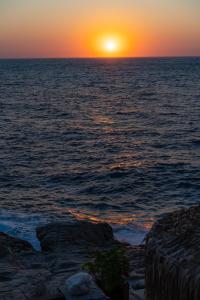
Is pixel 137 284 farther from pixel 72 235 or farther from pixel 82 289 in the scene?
pixel 72 235

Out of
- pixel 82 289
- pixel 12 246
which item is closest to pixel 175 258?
pixel 82 289

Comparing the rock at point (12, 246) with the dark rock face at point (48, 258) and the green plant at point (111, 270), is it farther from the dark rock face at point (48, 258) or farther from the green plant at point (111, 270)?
the green plant at point (111, 270)

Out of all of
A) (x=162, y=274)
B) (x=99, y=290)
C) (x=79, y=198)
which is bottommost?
(x=79, y=198)

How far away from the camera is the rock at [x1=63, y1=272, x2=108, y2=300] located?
25.7 ft

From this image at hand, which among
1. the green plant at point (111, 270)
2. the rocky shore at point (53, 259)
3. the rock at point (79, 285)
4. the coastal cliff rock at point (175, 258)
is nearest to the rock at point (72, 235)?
the rocky shore at point (53, 259)

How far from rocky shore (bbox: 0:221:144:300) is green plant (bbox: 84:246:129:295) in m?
0.77

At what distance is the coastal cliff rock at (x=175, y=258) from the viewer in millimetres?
6574

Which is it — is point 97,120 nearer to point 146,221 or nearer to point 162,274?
point 146,221

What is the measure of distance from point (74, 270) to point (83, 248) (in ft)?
7.73

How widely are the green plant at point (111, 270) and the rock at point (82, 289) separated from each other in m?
0.36

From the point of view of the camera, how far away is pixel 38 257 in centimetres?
1355

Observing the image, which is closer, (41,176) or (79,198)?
(79,198)

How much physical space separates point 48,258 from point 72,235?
1.82 m

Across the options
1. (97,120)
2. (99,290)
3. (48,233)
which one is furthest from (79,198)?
(97,120)
